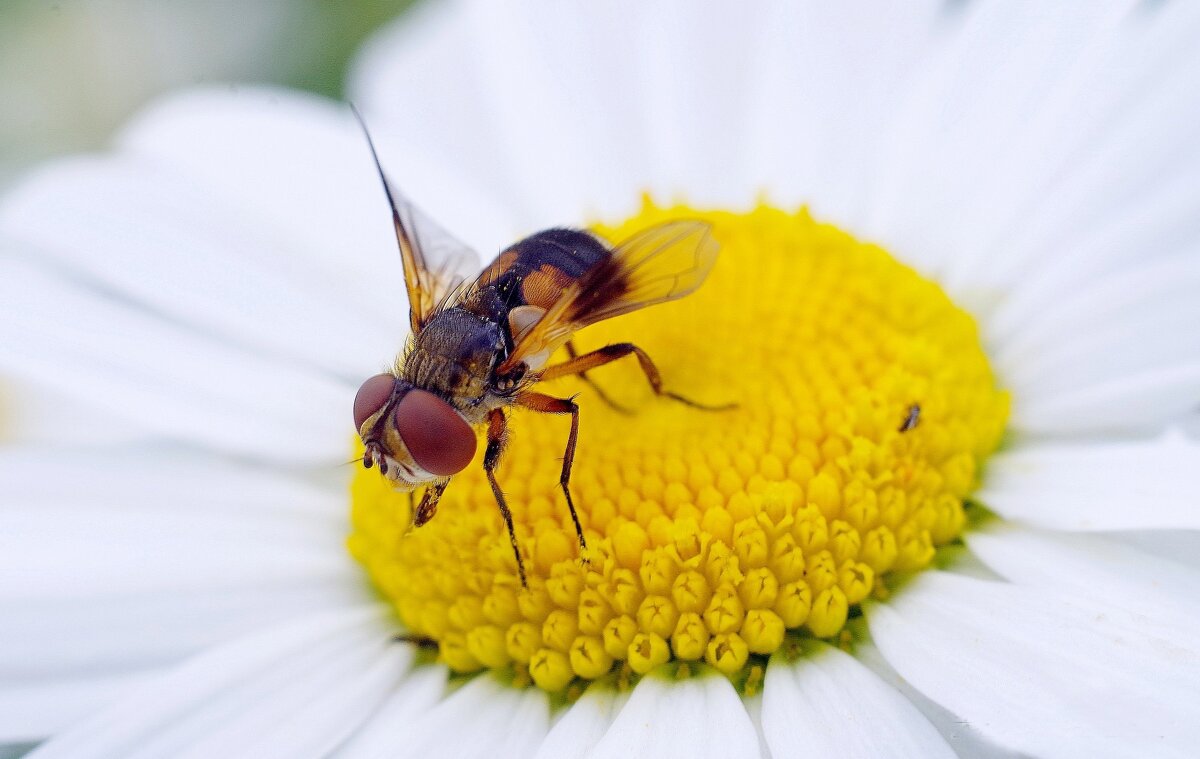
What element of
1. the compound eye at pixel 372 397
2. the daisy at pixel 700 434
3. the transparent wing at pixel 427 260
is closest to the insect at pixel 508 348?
the compound eye at pixel 372 397

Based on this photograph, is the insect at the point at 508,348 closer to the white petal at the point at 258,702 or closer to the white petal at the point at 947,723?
the white petal at the point at 258,702

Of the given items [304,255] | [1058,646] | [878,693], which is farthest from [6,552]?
[1058,646]

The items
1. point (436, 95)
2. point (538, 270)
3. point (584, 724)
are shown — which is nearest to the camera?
point (584, 724)

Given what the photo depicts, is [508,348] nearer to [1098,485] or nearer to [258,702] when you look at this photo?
[258,702]

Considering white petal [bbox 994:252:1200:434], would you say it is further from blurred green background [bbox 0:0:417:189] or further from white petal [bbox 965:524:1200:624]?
blurred green background [bbox 0:0:417:189]

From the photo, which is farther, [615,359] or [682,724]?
[615,359]

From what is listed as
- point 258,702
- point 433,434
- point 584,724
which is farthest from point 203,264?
point 584,724
